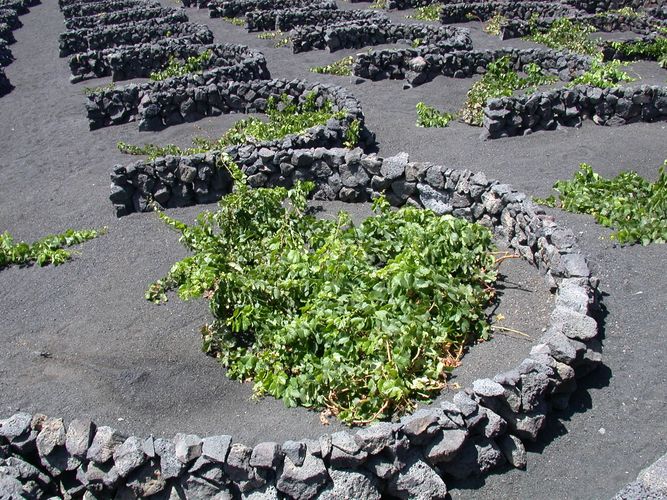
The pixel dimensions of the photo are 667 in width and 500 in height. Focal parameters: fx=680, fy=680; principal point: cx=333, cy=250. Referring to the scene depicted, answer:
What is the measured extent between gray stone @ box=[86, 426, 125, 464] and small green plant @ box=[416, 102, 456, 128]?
10.8 metres

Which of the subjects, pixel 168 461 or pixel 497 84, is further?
pixel 497 84

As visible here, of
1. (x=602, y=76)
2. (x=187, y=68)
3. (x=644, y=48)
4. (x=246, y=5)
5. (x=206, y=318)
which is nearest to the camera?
(x=206, y=318)

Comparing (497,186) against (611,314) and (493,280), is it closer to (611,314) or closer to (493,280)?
(493,280)

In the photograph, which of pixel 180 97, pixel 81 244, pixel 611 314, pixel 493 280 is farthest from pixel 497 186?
pixel 180 97

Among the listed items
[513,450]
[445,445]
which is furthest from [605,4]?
[445,445]

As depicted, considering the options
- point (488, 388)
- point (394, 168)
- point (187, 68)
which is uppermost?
point (488, 388)

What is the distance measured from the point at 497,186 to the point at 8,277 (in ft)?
24.9

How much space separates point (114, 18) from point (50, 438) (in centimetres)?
2664

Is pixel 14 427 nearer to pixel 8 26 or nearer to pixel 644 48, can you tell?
pixel 644 48

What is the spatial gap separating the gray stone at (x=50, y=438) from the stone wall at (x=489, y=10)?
23700mm

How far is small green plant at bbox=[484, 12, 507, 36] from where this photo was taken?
23.9 metres

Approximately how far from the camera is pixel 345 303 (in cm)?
777

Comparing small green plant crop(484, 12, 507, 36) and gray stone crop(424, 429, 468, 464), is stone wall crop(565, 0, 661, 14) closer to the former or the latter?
small green plant crop(484, 12, 507, 36)

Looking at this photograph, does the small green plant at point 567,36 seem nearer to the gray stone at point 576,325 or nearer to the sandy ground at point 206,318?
the sandy ground at point 206,318
